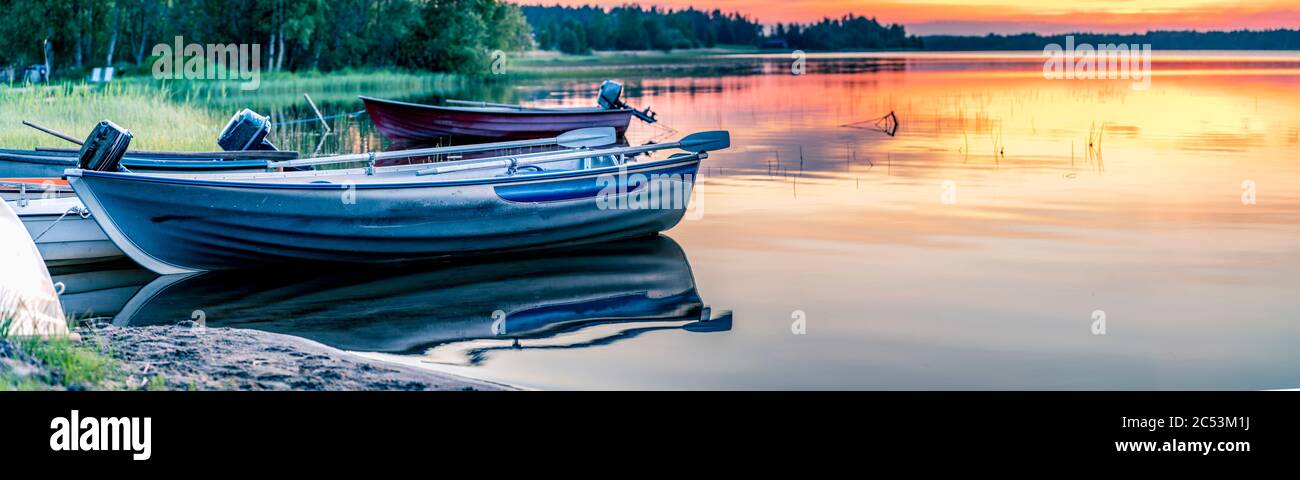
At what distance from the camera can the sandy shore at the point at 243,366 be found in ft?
21.4

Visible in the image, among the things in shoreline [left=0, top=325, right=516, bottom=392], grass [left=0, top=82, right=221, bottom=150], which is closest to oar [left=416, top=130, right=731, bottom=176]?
shoreline [left=0, top=325, right=516, bottom=392]

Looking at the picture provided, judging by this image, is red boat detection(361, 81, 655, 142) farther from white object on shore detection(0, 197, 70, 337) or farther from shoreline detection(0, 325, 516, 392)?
white object on shore detection(0, 197, 70, 337)

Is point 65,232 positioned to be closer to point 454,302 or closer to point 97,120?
point 454,302

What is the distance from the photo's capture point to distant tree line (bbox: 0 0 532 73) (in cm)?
5838

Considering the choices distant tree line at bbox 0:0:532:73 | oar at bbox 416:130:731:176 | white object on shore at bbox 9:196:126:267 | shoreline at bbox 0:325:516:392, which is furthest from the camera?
distant tree line at bbox 0:0:532:73

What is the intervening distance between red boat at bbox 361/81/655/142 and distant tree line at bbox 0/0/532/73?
3439 centimetres

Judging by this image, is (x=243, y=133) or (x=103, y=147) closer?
(x=103, y=147)

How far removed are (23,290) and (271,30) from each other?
190 ft

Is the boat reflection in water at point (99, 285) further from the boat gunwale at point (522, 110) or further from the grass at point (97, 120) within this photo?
the boat gunwale at point (522, 110)

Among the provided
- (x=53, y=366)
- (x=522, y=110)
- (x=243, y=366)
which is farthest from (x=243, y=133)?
(x=522, y=110)

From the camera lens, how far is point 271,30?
6212 centimetres

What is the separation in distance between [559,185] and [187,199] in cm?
343
